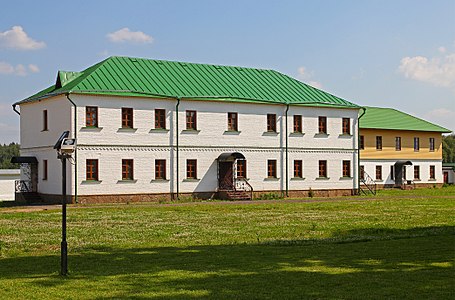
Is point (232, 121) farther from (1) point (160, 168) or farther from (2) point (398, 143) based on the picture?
(2) point (398, 143)

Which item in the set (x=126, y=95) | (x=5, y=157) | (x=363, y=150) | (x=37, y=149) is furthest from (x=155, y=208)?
(x=5, y=157)

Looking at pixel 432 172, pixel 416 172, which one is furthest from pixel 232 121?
pixel 432 172

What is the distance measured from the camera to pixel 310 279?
11047 mm

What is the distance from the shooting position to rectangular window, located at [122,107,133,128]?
38.8 metres

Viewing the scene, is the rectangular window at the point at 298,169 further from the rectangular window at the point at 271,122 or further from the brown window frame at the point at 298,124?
the rectangular window at the point at 271,122

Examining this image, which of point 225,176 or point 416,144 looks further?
point 416,144

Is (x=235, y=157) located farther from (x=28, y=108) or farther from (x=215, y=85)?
(x=28, y=108)

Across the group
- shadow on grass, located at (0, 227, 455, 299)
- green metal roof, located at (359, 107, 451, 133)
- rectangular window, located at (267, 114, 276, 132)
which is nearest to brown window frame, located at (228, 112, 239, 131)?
rectangular window, located at (267, 114, 276, 132)

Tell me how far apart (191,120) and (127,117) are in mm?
3966

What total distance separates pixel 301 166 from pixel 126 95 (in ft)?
42.0

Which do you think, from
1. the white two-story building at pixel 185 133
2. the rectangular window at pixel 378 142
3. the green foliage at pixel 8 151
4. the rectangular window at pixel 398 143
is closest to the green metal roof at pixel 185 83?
the white two-story building at pixel 185 133

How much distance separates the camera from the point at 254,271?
1209cm

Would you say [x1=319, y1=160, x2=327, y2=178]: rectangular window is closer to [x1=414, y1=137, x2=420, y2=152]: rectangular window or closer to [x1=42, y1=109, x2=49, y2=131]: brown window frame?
[x1=414, y1=137, x2=420, y2=152]: rectangular window

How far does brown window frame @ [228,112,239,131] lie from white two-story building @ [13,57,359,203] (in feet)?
0.20
